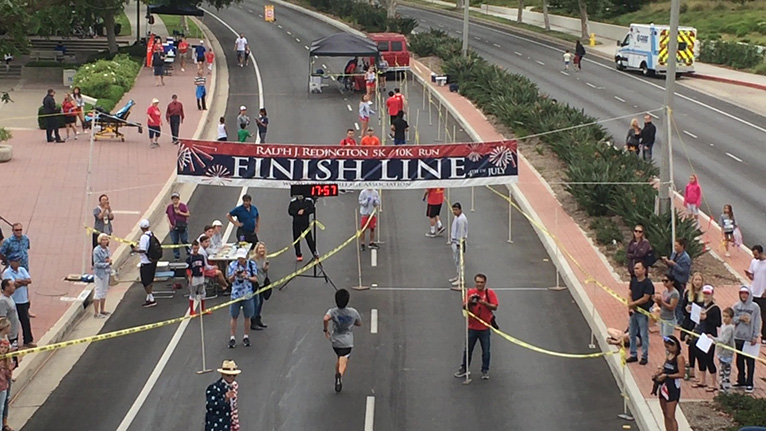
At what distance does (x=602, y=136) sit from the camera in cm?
3262

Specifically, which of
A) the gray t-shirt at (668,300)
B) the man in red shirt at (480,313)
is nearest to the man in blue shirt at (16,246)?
the man in red shirt at (480,313)

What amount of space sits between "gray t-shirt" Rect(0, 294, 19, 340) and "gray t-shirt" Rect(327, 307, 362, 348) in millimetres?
4721

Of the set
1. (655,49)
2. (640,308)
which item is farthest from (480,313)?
(655,49)

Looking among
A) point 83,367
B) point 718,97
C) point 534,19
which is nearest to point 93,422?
point 83,367

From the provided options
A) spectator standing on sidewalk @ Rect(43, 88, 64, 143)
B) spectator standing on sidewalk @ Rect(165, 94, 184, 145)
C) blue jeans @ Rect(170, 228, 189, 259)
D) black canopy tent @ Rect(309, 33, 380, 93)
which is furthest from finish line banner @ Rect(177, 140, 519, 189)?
black canopy tent @ Rect(309, 33, 380, 93)

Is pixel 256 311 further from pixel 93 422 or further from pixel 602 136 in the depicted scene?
pixel 602 136

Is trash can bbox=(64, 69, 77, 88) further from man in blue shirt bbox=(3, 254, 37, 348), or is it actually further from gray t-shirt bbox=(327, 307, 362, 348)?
gray t-shirt bbox=(327, 307, 362, 348)

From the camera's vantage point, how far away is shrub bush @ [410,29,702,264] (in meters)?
23.6

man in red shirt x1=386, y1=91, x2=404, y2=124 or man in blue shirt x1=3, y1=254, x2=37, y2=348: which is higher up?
man in red shirt x1=386, y1=91, x2=404, y2=124

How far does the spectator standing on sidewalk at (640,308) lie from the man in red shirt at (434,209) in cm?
709

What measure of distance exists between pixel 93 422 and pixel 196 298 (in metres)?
4.92

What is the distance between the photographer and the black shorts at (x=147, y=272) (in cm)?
1975

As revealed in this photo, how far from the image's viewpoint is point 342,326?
1591 centimetres

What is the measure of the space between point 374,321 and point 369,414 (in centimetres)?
402
